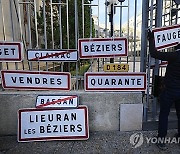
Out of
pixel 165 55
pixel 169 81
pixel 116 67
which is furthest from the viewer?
pixel 116 67

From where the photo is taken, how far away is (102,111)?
362 cm

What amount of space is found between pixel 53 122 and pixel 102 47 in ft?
4.96

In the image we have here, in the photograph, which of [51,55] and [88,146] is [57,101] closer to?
[51,55]

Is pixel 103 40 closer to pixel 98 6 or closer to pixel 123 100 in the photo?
pixel 98 6

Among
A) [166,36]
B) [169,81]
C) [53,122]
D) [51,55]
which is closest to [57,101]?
[53,122]

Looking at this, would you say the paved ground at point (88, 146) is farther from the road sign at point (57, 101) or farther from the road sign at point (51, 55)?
the road sign at point (51, 55)

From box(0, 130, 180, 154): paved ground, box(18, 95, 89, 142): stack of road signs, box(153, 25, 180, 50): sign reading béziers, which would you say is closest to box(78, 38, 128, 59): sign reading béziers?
box(153, 25, 180, 50): sign reading béziers

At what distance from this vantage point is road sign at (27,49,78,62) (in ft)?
11.4

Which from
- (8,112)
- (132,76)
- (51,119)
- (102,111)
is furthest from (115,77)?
(8,112)

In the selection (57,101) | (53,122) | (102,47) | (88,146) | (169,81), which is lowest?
(88,146)

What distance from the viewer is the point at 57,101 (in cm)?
344

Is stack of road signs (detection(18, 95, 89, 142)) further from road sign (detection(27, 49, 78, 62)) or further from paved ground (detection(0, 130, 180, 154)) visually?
road sign (detection(27, 49, 78, 62))

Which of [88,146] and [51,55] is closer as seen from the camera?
[88,146]

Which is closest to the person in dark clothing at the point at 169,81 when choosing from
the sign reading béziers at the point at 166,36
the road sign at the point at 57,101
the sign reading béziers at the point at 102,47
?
the sign reading béziers at the point at 166,36
